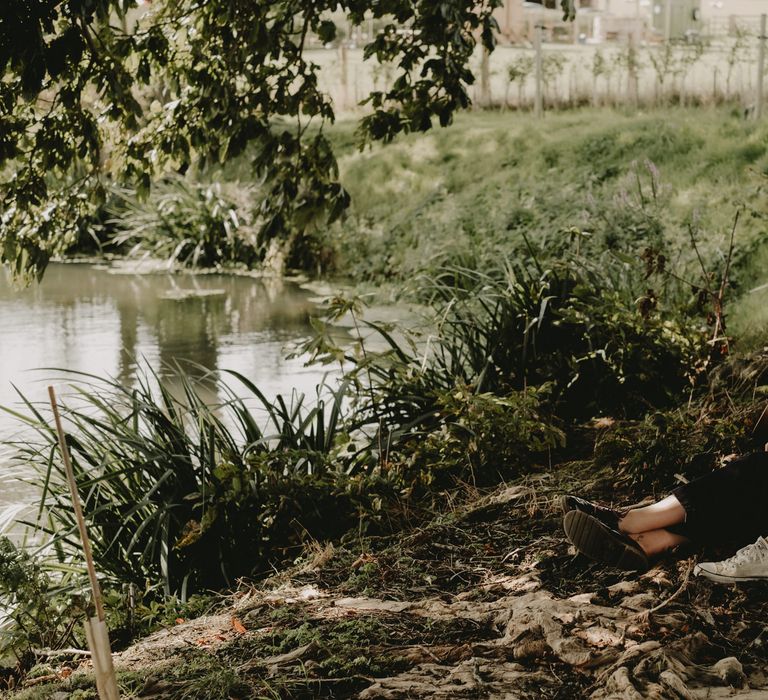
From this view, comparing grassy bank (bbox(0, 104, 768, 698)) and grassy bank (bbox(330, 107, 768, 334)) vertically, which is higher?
grassy bank (bbox(330, 107, 768, 334))

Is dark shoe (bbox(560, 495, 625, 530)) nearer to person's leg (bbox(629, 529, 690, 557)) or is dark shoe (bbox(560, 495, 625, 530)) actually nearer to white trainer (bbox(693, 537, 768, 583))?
person's leg (bbox(629, 529, 690, 557))

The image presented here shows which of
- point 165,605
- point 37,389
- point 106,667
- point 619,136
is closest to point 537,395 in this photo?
point 165,605

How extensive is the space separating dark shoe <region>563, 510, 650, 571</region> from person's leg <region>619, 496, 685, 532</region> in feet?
0.35

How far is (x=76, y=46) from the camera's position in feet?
12.5

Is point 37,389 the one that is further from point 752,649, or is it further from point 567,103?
point 567,103

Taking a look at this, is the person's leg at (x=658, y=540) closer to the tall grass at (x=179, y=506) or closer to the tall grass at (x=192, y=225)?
the tall grass at (x=179, y=506)

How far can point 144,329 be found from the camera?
10.9 metres

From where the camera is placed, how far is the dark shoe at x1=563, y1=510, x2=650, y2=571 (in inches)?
145

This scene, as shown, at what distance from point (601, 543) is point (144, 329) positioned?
8.03 m

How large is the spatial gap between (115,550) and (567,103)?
14.6 metres

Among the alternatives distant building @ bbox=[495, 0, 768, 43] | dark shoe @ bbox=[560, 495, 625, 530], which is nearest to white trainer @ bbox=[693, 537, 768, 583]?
dark shoe @ bbox=[560, 495, 625, 530]

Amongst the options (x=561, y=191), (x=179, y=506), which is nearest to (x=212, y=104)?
(x=179, y=506)

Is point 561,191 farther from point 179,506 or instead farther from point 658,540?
point 658,540

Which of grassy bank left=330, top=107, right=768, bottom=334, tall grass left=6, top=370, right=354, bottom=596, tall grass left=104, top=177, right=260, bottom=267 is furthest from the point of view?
tall grass left=104, top=177, right=260, bottom=267
